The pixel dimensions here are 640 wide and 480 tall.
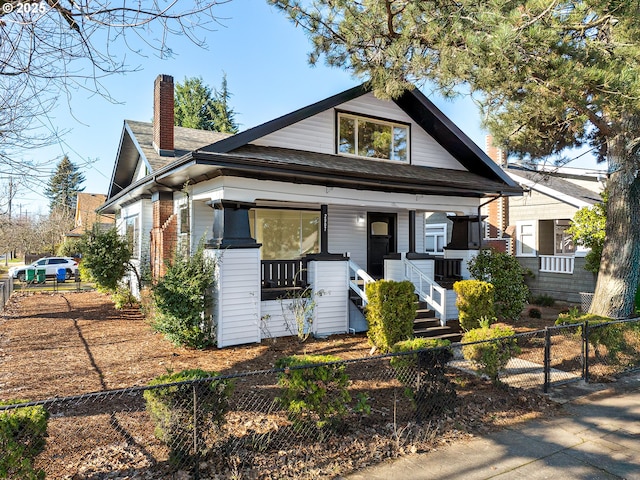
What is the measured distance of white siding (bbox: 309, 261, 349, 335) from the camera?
32.3ft

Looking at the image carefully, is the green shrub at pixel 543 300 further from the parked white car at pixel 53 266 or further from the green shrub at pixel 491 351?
the parked white car at pixel 53 266

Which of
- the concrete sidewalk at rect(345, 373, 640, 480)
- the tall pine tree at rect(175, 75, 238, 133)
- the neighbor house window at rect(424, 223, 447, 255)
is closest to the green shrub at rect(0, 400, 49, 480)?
the concrete sidewalk at rect(345, 373, 640, 480)

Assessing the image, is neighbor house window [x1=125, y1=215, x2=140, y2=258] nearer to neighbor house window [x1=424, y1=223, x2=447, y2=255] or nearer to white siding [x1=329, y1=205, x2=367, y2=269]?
white siding [x1=329, y1=205, x2=367, y2=269]

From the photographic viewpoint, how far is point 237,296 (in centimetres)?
869

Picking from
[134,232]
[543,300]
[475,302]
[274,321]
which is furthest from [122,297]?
[543,300]

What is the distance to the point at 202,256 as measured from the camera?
8766 mm

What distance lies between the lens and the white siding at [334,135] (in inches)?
403

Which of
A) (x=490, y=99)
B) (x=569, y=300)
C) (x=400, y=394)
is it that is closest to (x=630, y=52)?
(x=490, y=99)

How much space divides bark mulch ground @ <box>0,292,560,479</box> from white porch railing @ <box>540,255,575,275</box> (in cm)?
561

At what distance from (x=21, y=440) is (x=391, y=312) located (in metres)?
5.99

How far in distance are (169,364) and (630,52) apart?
9.57 meters

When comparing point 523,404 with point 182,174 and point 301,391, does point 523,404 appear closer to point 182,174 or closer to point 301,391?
point 301,391

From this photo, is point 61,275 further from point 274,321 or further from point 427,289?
point 427,289

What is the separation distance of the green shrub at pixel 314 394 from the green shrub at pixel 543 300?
13665mm
